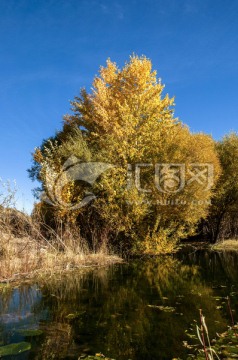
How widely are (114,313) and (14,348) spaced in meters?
2.35

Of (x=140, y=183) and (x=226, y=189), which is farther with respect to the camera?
(x=226, y=189)

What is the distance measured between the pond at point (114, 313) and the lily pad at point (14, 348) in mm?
27

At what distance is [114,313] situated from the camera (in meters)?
6.46

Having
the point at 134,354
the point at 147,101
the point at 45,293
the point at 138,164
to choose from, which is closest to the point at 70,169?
the point at 138,164

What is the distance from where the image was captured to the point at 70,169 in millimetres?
16422

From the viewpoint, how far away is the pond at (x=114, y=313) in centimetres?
464

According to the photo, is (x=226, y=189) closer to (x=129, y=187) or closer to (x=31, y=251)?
(x=129, y=187)

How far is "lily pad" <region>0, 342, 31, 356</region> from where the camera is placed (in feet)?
14.5

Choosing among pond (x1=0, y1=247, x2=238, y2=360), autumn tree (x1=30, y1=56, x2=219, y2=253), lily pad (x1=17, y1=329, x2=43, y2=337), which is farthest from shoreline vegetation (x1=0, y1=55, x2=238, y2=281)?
lily pad (x1=17, y1=329, x2=43, y2=337)

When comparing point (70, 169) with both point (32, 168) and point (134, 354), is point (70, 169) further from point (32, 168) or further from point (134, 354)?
point (134, 354)

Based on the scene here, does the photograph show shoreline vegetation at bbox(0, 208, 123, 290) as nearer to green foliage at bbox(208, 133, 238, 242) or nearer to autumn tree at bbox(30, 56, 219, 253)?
autumn tree at bbox(30, 56, 219, 253)

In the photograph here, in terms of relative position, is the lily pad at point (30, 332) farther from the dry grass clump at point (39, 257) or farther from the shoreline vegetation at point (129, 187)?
the shoreline vegetation at point (129, 187)

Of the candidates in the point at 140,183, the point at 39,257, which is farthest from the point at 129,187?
the point at 39,257

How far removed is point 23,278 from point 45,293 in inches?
85.9
